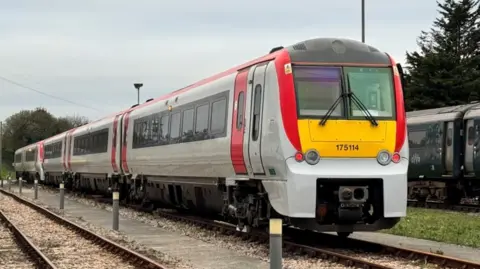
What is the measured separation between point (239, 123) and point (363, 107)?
8.01ft

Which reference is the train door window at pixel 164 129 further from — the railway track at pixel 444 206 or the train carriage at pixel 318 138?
the railway track at pixel 444 206

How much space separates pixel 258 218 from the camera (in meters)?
11.6

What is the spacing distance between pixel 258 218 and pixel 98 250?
3.16m

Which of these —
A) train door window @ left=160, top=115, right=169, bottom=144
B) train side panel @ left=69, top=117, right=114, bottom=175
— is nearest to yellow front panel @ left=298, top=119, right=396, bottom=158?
train door window @ left=160, top=115, right=169, bottom=144

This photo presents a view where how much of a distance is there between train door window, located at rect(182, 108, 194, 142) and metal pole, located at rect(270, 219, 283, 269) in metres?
8.45

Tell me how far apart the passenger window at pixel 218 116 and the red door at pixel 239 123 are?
654 mm

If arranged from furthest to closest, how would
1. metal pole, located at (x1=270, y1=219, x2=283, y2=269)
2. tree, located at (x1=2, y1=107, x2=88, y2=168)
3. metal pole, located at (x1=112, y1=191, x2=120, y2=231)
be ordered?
tree, located at (x1=2, y1=107, x2=88, y2=168) → metal pole, located at (x1=112, y1=191, x2=120, y2=231) → metal pole, located at (x1=270, y1=219, x2=283, y2=269)

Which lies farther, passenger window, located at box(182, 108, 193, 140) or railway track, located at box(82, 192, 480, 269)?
passenger window, located at box(182, 108, 193, 140)

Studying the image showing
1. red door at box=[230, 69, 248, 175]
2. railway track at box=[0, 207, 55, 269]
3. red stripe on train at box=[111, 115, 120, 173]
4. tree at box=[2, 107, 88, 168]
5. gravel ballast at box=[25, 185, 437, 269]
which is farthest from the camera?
tree at box=[2, 107, 88, 168]

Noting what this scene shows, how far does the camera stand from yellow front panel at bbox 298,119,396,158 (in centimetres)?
1036

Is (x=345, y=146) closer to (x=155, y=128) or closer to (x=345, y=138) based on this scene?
(x=345, y=138)

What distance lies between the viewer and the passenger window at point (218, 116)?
13270 millimetres

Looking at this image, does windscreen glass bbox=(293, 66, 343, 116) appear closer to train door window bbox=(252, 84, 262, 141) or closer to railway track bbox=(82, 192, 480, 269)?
train door window bbox=(252, 84, 262, 141)

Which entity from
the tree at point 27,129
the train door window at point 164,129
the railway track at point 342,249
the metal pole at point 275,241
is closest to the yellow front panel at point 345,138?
the railway track at point 342,249
